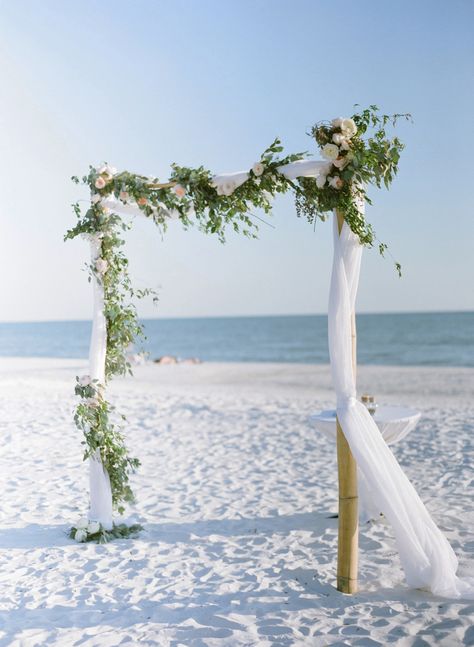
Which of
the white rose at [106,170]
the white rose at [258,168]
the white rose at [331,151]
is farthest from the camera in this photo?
the white rose at [106,170]

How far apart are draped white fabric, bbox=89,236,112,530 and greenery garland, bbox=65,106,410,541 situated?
4 cm

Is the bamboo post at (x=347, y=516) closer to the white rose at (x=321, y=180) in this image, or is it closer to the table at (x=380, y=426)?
the white rose at (x=321, y=180)

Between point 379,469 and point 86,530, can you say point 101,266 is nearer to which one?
point 86,530

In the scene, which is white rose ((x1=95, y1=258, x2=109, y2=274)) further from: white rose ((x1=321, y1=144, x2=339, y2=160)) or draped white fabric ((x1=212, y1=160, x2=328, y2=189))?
white rose ((x1=321, y1=144, x2=339, y2=160))

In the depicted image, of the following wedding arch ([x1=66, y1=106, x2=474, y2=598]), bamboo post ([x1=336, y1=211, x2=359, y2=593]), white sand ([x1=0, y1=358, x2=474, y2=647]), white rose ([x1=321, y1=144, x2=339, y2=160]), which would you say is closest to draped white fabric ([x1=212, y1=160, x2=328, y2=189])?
wedding arch ([x1=66, y1=106, x2=474, y2=598])

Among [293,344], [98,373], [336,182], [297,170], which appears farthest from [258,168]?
[293,344]

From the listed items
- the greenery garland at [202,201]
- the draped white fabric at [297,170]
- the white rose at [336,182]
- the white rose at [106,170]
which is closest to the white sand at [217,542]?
the greenery garland at [202,201]

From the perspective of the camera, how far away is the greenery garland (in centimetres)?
358

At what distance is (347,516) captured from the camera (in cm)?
368

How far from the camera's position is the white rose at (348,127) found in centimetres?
353

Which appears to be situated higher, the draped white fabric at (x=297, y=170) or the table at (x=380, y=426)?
the draped white fabric at (x=297, y=170)

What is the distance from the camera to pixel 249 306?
40.9 metres

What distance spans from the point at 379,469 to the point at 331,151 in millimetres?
1748

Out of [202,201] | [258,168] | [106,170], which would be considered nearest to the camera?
[258,168]
